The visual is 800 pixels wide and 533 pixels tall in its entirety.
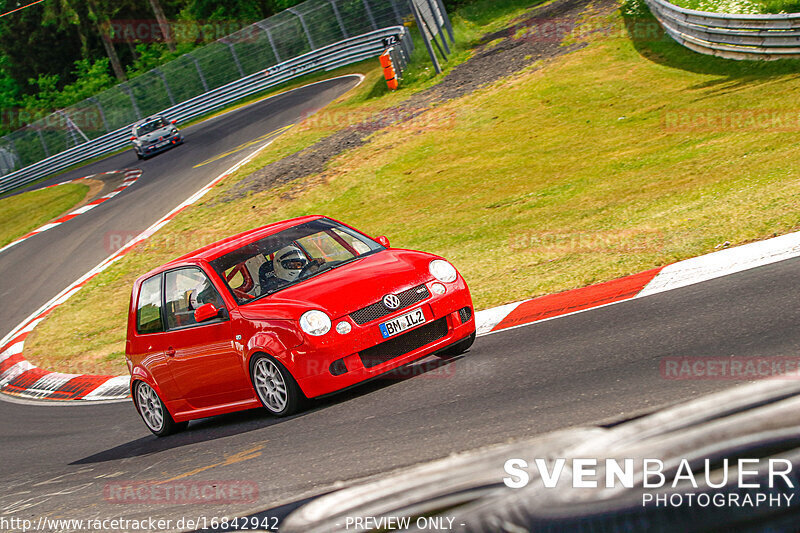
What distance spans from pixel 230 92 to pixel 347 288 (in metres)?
37.1

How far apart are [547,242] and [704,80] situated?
869 cm

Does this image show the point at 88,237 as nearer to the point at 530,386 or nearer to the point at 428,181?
the point at 428,181

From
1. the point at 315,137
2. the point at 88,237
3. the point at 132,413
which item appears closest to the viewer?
the point at 132,413

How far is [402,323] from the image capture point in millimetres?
6785

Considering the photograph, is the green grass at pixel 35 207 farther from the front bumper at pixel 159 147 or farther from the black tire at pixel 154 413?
the black tire at pixel 154 413

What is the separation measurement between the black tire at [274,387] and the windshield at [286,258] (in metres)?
0.69

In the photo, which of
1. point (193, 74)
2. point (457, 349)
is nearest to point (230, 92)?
point (193, 74)

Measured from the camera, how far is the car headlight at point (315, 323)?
21.6 feet

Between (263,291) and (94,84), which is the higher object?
(94,84)

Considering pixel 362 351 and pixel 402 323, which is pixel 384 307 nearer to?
pixel 402 323

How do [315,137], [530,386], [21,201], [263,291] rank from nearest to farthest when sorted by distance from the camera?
1. [530,386]
2. [263,291]
3. [315,137]
4. [21,201]

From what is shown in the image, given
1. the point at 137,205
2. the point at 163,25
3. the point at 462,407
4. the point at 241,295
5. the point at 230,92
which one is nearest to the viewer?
the point at 462,407

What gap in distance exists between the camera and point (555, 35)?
84.7 ft

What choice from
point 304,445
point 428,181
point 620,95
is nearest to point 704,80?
point 620,95
